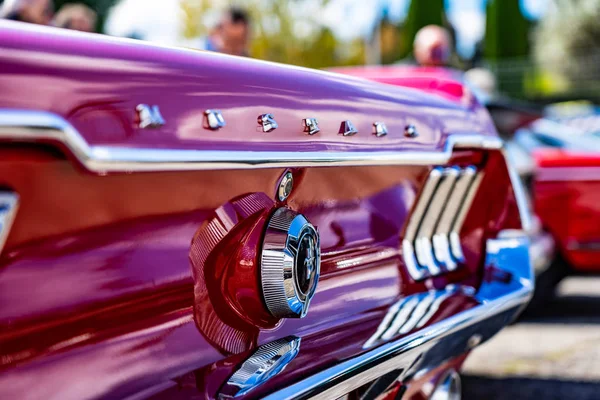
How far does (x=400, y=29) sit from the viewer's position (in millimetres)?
40156

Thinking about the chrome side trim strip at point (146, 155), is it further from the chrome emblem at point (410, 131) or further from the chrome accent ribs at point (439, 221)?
the chrome accent ribs at point (439, 221)

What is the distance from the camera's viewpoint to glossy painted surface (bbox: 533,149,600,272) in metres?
5.86

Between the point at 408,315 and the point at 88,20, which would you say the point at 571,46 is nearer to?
the point at 88,20

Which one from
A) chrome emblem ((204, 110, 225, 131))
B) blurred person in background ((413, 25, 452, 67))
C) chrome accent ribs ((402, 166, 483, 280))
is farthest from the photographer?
blurred person in background ((413, 25, 452, 67))

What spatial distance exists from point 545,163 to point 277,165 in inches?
187

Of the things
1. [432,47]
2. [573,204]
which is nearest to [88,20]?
[432,47]

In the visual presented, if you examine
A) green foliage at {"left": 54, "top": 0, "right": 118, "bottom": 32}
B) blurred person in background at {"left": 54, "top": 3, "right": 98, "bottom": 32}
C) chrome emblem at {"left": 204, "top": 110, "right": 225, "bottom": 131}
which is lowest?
green foliage at {"left": 54, "top": 0, "right": 118, "bottom": 32}

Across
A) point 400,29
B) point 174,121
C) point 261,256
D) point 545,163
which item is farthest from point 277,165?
point 400,29

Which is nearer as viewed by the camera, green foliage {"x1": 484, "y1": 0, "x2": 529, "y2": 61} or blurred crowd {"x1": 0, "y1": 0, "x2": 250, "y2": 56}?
blurred crowd {"x1": 0, "y1": 0, "x2": 250, "y2": 56}

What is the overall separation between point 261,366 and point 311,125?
1.64 feet

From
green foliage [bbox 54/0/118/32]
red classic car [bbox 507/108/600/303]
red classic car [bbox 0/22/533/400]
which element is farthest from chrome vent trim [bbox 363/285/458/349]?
green foliage [bbox 54/0/118/32]

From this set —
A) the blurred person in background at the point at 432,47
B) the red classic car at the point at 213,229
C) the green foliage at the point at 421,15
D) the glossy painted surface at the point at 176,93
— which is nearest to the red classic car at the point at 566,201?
the blurred person in background at the point at 432,47

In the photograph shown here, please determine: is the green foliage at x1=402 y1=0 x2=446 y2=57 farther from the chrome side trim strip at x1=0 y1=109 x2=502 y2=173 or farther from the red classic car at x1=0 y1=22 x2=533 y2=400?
the chrome side trim strip at x1=0 y1=109 x2=502 y2=173

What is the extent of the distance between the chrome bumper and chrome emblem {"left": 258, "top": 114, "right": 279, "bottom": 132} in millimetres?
497
